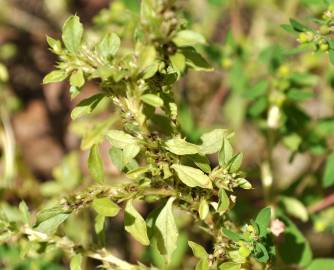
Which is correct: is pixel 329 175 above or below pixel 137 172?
below

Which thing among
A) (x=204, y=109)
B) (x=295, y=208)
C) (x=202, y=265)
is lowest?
(x=295, y=208)

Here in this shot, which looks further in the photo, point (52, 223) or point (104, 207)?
point (52, 223)

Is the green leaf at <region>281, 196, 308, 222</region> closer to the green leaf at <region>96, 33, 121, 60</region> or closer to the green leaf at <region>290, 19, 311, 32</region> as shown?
the green leaf at <region>290, 19, 311, 32</region>

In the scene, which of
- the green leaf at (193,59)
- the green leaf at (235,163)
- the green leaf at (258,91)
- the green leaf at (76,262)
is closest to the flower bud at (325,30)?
the green leaf at (193,59)

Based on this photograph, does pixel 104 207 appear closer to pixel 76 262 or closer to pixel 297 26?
pixel 76 262

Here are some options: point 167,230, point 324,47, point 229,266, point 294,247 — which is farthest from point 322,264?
point 324,47

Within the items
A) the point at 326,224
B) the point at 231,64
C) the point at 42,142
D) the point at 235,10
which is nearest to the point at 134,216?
the point at 326,224

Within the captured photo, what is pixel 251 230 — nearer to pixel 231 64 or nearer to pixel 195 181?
pixel 195 181
